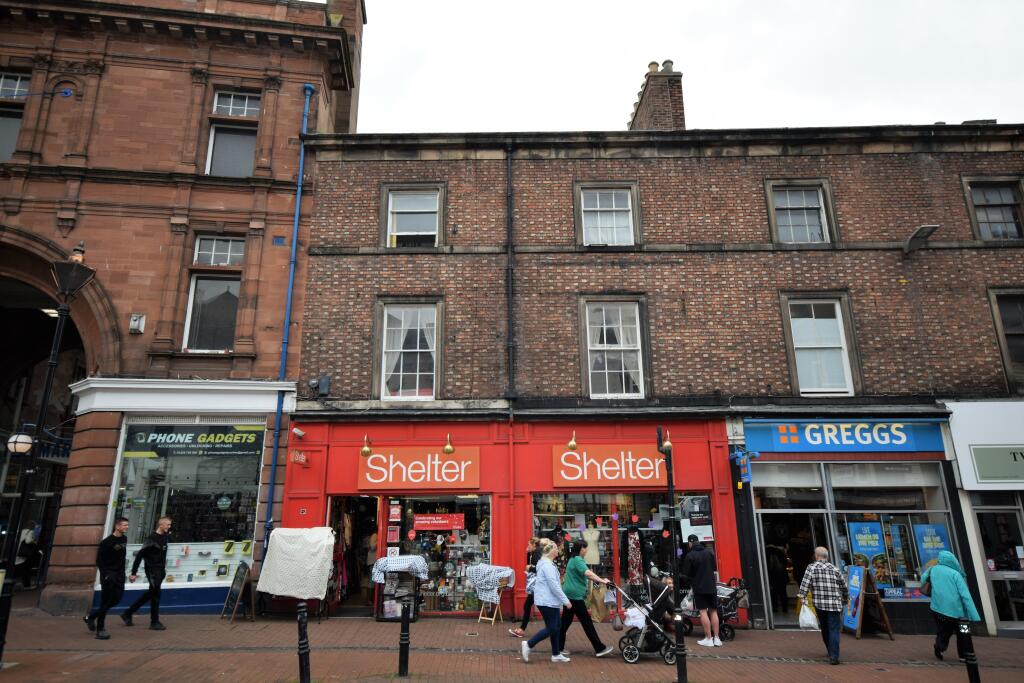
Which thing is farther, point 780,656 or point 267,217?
point 267,217

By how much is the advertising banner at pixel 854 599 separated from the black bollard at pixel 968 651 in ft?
8.17

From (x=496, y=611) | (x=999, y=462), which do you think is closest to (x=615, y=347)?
(x=496, y=611)

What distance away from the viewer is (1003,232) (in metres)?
13.5

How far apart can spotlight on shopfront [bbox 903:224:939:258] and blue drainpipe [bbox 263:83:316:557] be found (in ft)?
42.6

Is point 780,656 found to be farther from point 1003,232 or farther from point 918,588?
point 1003,232

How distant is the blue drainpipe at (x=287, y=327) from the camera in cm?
1171

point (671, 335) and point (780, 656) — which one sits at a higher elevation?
point (671, 335)

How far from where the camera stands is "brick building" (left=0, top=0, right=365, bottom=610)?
38.8 ft

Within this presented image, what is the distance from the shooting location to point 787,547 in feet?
38.5

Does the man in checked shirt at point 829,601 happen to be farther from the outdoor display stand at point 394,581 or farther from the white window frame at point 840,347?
the outdoor display stand at point 394,581

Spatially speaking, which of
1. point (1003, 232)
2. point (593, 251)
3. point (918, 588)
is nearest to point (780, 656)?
point (918, 588)

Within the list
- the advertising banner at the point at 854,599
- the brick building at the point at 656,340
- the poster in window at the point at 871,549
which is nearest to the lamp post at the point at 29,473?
the brick building at the point at 656,340

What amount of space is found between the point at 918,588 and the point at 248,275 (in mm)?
14535

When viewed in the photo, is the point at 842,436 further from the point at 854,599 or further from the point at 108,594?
the point at 108,594
